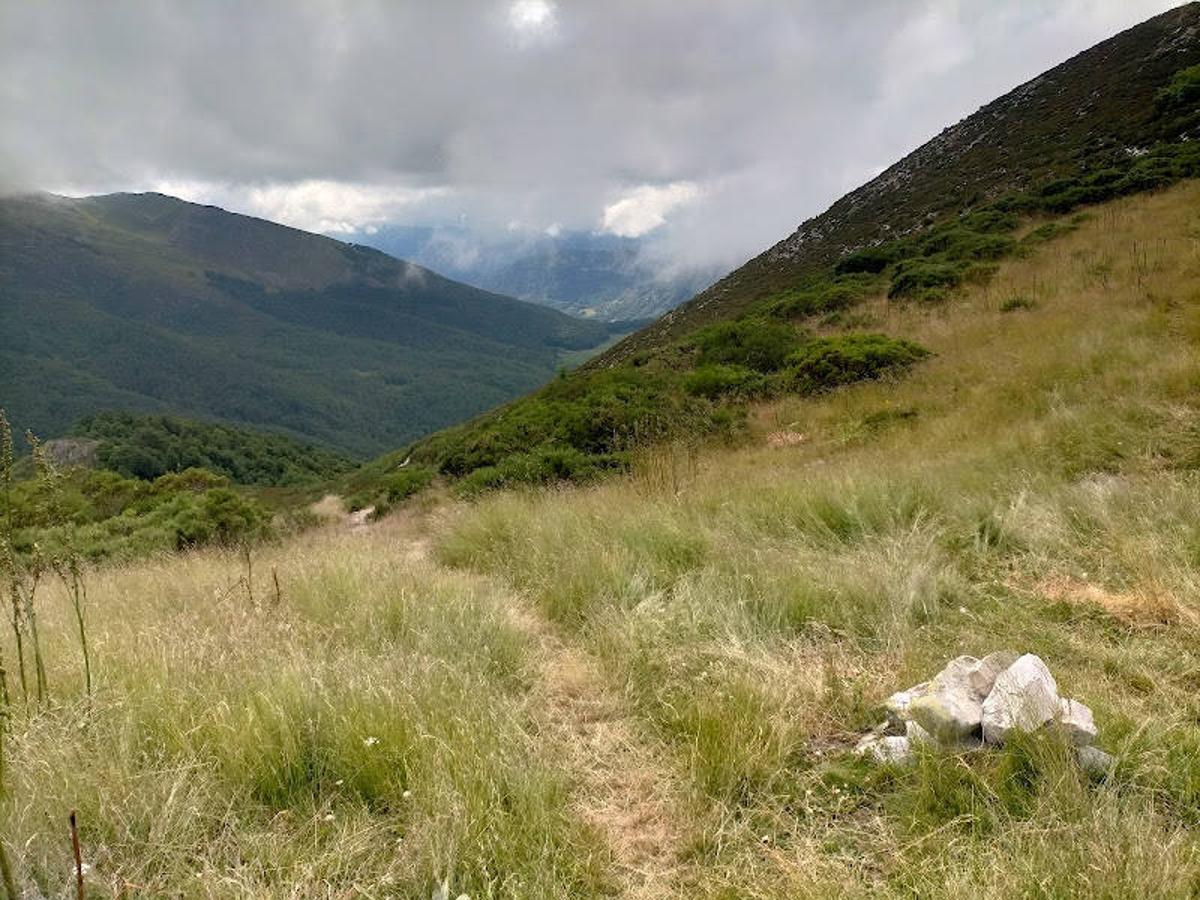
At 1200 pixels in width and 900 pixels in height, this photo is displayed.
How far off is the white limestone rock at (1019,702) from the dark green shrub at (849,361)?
985cm

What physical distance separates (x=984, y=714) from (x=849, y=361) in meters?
11.0

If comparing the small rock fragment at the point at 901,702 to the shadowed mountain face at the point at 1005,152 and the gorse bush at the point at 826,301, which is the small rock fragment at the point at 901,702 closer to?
the gorse bush at the point at 826,301

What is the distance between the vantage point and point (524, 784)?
2377 millimetres

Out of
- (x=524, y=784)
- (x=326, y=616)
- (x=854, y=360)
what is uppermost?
(x=854, y=360)

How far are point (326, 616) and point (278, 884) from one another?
2.30 meters

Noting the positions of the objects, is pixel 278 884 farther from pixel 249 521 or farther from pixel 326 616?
pixel 249 521

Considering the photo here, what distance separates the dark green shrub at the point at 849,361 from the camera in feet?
39.9

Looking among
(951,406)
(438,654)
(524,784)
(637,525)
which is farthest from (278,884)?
(951,406)

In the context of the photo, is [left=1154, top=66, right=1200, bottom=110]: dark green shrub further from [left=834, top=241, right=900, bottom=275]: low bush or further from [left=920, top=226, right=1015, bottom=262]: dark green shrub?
[left=834, top=241, right=900, bottom=275]: low bush

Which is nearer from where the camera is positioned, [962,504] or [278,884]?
[278,884]

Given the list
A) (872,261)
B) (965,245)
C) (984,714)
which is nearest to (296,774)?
(984,714)

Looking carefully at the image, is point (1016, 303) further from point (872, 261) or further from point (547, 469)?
point (872, 261)

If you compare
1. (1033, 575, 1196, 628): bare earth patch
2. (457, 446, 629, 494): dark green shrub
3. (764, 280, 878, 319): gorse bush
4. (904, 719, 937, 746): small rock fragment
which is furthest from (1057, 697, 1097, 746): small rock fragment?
(764, 280, 878, 319): gorse bush

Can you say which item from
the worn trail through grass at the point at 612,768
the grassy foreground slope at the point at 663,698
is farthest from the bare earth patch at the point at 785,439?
the worn trail through grass at the point at 612,768
